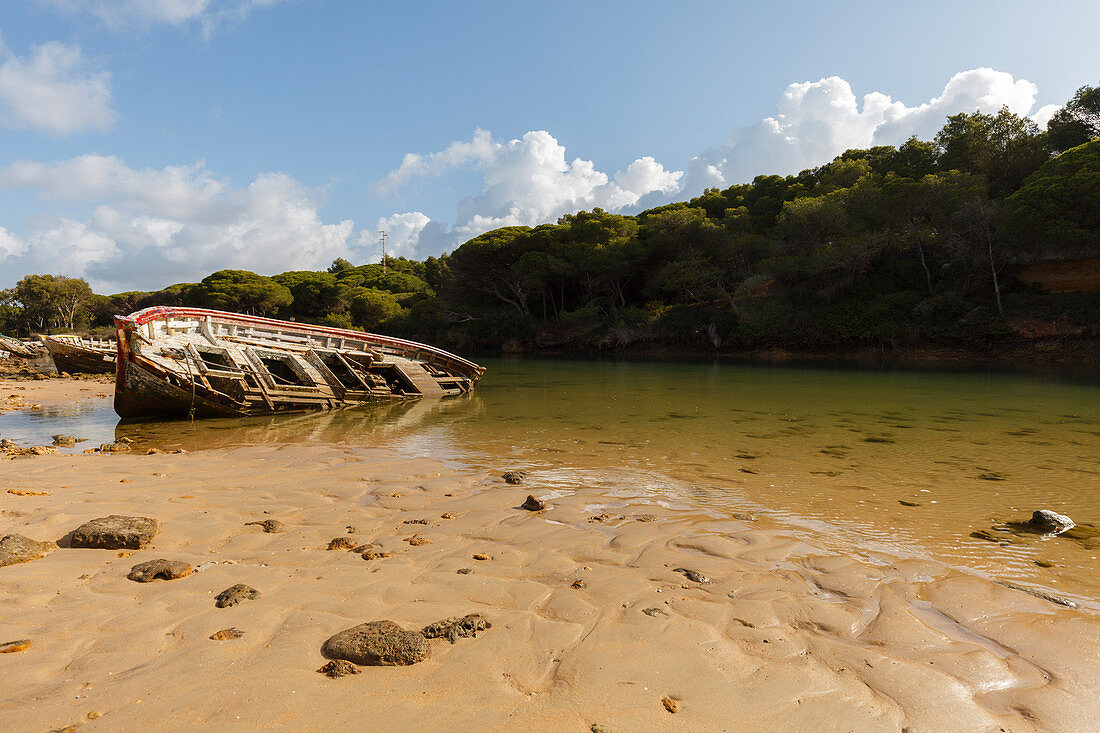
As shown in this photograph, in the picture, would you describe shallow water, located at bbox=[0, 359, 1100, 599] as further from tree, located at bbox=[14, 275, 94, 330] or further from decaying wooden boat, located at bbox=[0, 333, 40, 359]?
tree, located at bbox=[14, 275, 94, 330]

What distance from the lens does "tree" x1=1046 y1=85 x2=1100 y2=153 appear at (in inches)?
1353

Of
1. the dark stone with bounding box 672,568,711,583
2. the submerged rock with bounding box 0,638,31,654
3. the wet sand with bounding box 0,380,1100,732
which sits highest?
the submerged rock with bounding box 0,638,31,654

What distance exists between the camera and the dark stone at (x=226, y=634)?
8.62 ft

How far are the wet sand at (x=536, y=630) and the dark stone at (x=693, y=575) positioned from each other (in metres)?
0.06

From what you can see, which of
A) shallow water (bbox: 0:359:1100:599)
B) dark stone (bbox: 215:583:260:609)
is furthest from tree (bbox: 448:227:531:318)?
dark stone (bbox: 215:583:260:609)

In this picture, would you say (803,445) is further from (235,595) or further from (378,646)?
(235,595)

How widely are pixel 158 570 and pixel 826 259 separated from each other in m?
36.5

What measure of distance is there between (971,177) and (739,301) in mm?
14790

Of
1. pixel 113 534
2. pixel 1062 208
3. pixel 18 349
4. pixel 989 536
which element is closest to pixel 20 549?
pixel 113 534

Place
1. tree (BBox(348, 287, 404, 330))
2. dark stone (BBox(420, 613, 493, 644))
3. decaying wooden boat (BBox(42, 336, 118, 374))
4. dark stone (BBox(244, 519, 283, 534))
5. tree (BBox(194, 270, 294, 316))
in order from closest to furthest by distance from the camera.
→ 1. dark stone (BBox(420, 613, 493, 644))
2. dark stone (BBox(244, 519, 283, 534))
3. decaying wooden boat (BBox(42, 336, 118, 374))
4. tree (BBox(348, 287, 404, 330))
5. tree (BBox(194, 270, 294, 316))

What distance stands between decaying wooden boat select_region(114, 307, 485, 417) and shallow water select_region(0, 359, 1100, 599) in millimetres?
751

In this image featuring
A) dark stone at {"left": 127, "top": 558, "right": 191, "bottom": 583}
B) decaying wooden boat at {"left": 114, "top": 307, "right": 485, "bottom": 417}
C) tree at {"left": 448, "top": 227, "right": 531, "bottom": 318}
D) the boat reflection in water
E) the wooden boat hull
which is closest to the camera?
dark stone at {"left": 127, "top": 558, "right": 191, "bottom": 583}

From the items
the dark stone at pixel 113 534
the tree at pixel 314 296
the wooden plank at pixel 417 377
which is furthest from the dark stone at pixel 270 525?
the tree at pixel 314 296

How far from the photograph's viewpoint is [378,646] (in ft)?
8.27
